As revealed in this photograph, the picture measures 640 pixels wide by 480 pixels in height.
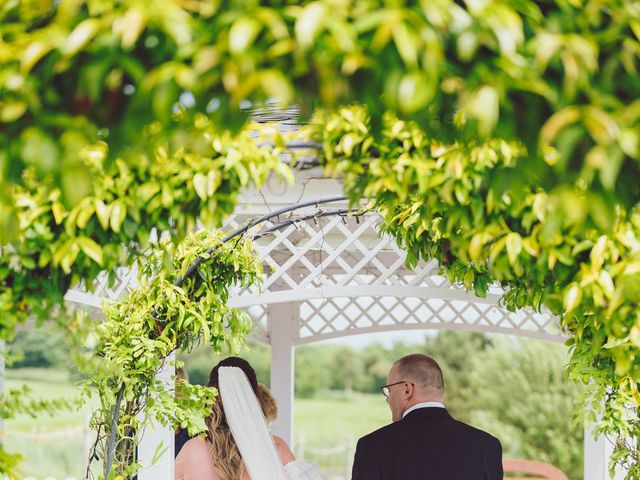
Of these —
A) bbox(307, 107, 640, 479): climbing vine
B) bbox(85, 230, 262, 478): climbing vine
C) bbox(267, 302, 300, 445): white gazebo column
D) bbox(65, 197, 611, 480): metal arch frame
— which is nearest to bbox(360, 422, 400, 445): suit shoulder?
bbox(85, 230, 262, 478): climbing vine

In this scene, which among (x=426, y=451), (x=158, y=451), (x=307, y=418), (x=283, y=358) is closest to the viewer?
(x=426, y=451)

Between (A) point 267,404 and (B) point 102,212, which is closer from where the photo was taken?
(B) point 102,212

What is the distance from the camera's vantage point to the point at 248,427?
450cm

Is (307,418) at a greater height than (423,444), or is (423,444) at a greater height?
(307,418)

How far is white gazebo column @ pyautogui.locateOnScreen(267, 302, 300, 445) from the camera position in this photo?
7613mm

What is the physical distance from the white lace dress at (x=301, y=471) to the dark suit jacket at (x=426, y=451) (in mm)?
819

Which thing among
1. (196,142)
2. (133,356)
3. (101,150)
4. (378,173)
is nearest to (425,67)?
(196,142)

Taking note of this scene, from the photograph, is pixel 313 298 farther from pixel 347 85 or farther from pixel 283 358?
pixel 283 358

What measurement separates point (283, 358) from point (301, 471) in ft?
10.5

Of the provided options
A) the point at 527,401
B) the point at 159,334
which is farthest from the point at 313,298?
the point at 527,401

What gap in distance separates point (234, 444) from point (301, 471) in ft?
1.28

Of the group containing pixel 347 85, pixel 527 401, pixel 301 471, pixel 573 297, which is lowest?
pixel 301 471

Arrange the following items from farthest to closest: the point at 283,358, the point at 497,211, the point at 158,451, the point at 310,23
→ the point at 283,358 < the point at 158,451 < the point at 497,211 < the point at 310,23

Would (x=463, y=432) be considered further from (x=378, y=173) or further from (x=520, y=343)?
(x=520, y=343)
